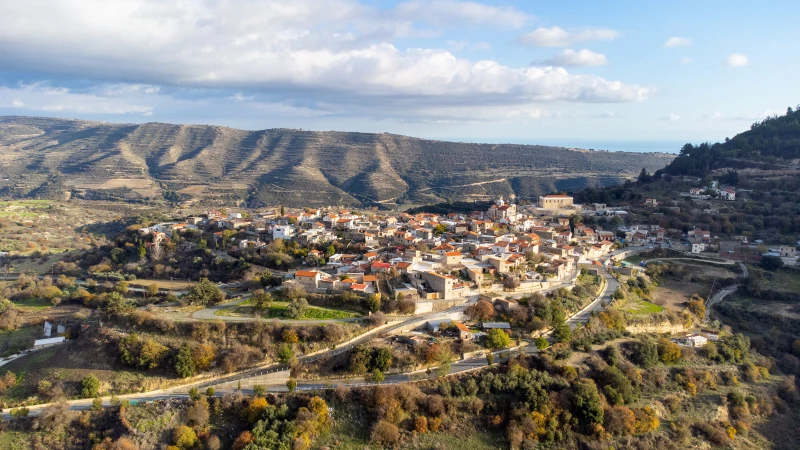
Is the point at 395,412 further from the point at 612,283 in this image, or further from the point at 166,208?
the point at 166,208

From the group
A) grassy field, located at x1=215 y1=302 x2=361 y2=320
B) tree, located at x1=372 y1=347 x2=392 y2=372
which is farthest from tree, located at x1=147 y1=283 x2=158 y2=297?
tree, located at x1=372 y1=347 x2=392 y2=372

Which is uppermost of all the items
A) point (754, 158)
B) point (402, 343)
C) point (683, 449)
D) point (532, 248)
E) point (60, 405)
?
point (754, 158)

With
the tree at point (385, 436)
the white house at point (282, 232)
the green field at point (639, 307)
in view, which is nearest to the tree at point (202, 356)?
the tree at point (385, 436)

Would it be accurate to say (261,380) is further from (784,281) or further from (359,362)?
(784,281)

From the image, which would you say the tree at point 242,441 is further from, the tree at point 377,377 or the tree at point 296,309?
the tree at point 296,309

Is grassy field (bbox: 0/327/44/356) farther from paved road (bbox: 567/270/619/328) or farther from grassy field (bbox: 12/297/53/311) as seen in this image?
paved road (bbox: 567/270/619/328)

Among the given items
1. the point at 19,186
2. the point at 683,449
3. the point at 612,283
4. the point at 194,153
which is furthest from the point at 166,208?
the point at 683,449

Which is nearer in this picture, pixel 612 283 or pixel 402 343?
pixel 402 343

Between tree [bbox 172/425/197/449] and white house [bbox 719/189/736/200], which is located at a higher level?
white house [bbox 719/189/736/200]
